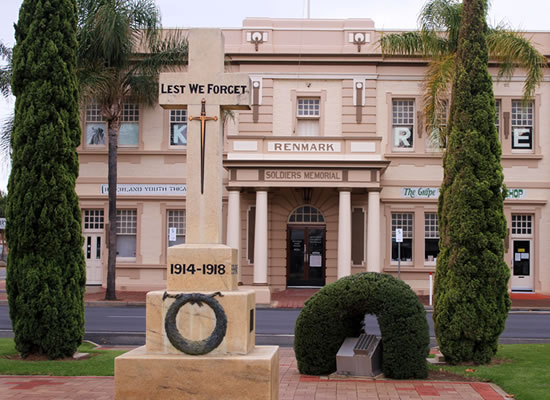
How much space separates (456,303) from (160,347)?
18.5 ft

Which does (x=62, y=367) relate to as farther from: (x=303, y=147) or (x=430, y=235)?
(x=430, y=235)

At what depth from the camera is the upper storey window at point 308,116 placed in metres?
27.0

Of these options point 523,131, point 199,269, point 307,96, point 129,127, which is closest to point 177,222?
point 129,127

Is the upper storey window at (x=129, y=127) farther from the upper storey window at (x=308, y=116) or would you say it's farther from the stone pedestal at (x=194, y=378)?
the stone pedestal at (x=194, y=378)

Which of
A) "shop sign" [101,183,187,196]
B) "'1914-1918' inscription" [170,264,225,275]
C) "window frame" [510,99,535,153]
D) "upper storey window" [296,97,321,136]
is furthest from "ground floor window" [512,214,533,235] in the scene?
"'1914-1918' inscription" [170,264,225,275]

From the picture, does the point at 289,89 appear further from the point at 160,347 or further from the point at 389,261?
the point at 160,347

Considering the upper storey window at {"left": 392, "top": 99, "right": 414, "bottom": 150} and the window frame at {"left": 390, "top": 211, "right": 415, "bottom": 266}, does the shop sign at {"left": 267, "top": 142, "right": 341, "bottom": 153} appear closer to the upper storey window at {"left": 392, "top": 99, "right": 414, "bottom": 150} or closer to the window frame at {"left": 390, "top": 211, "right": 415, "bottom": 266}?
the upper storey window at {"left": 392, "top": 99, "right": 414, "bottom": 150}

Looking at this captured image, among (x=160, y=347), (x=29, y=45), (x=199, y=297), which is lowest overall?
(x=160, y=347)

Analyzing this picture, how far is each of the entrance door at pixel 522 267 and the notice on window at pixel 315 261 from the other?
23.3 ft

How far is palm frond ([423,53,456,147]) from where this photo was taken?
2138 cm

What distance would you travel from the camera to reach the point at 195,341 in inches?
292

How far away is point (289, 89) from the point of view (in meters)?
27.1

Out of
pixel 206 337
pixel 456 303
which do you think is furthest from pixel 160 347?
pixel 456 303

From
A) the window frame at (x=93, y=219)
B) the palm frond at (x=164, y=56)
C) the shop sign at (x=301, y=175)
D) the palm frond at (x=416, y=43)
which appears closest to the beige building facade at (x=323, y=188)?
the window frame at (x=93, y=219)
